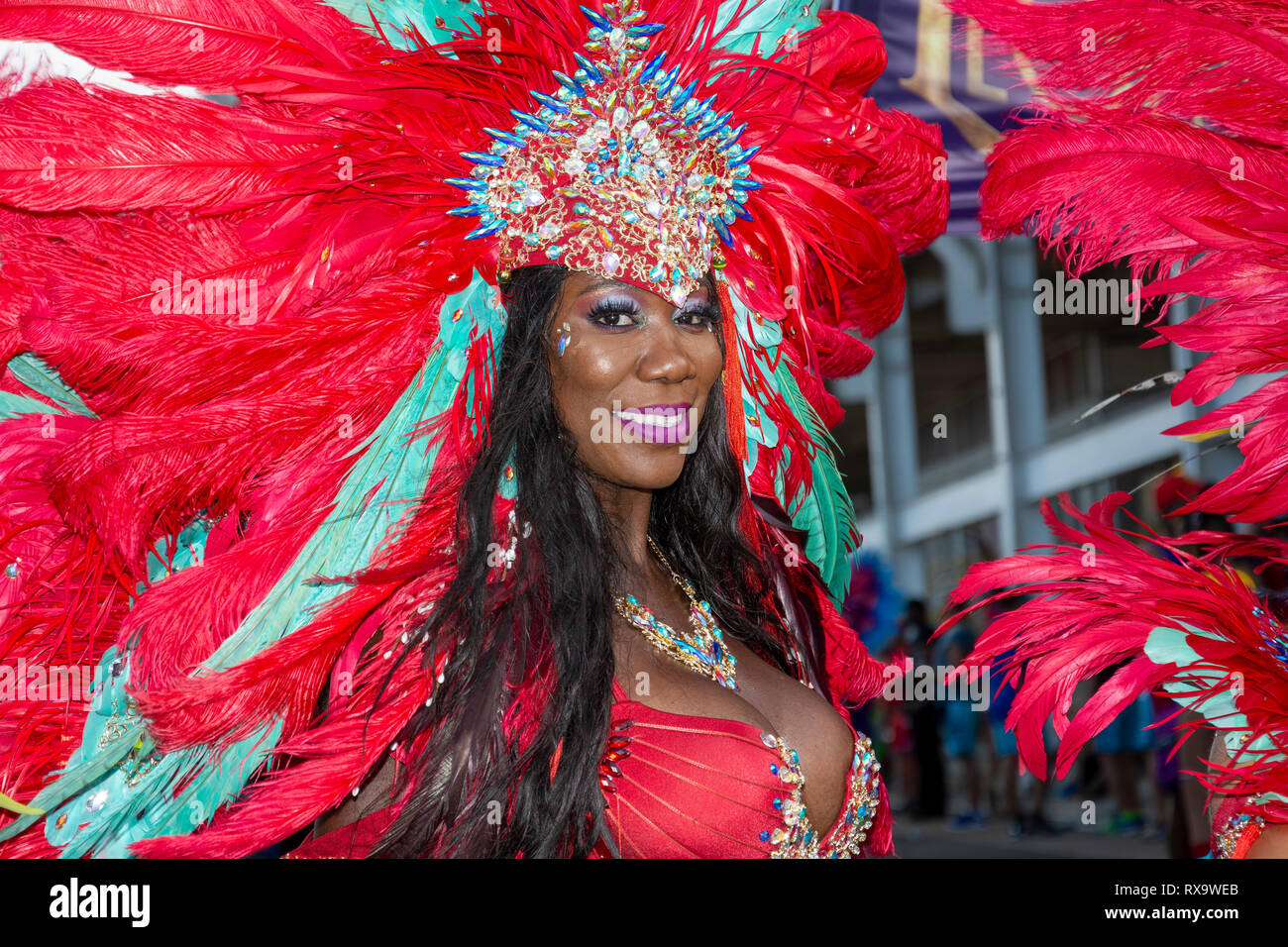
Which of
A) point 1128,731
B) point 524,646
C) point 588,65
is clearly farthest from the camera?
point 1128,731

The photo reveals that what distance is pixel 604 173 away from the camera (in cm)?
178

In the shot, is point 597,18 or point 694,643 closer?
point 597,18

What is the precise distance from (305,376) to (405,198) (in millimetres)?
297

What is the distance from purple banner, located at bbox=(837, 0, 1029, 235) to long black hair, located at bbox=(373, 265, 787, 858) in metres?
1.91

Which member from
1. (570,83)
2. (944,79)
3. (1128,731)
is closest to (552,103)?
(570,83)

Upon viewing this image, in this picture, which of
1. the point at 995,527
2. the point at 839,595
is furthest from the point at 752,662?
the point at 995,527

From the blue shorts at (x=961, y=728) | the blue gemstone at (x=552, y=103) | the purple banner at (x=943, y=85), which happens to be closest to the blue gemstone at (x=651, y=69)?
the blue gemstone at (x=552, y=103)

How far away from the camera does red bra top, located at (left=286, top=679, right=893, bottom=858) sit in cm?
167

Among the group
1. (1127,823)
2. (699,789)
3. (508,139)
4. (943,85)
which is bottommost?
(1127,823)

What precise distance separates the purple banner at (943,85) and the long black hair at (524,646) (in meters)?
1.91

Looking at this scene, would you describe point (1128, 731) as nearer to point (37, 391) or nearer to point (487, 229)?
point (487, 229)

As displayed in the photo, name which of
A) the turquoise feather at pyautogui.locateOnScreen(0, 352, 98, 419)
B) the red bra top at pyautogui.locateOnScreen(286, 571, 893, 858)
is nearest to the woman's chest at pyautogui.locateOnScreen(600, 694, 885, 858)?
the red bra top at pyautogui.locateOnScreen(286, 571, 893, 858)

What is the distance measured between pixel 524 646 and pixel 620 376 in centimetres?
39

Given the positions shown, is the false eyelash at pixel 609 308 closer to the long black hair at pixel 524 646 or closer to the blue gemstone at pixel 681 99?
the long black hair at pixel 524 646
